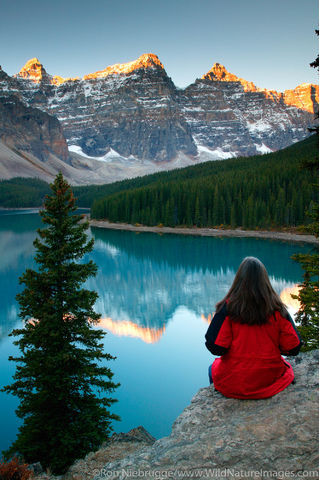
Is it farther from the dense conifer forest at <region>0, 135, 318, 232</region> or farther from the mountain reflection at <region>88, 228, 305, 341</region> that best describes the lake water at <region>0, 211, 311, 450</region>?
the dense conifer forest at <region>0, 135, 318, 232</region>

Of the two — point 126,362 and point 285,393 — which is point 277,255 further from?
point 285,393

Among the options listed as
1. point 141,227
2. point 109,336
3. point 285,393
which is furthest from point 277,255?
point 285,393

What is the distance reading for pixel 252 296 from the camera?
409cm

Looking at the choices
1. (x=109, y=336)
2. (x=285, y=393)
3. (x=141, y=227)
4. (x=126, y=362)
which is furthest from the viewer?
(x=141, y=227)

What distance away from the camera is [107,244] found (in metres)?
65.2

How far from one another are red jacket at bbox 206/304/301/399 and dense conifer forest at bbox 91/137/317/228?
68232mm

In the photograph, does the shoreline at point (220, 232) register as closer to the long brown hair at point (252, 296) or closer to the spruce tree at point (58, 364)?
the spruce tree at point (58, 364)

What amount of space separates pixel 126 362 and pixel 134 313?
872 centimetres

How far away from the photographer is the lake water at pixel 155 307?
48.5 feet

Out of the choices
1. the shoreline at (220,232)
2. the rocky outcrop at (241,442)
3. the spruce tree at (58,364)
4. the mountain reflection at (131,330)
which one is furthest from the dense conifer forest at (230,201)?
the rocky outcrop at (241,442)

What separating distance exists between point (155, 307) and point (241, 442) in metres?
25.7

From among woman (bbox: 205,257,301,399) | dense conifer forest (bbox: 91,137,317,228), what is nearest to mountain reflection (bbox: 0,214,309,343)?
dense conifer forest (bbox: 91,137,317,228)

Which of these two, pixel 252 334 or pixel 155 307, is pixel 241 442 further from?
pixel 155 307

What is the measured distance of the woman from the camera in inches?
161
